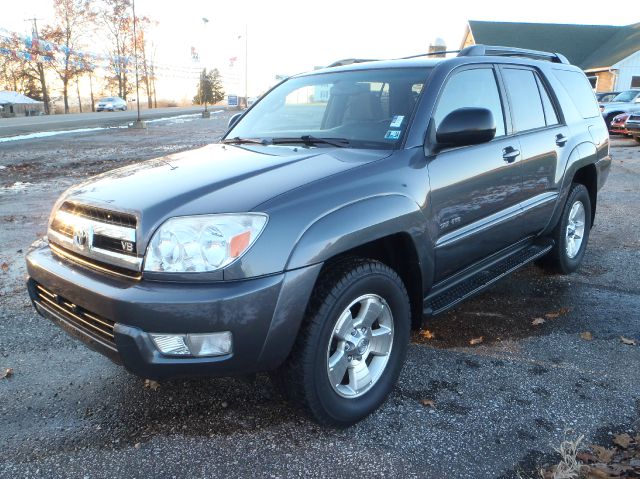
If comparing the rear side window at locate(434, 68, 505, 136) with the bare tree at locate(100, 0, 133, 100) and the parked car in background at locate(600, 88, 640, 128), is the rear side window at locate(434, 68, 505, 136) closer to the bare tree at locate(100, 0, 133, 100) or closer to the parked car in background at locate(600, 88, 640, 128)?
the parked car in background at locate(600, 88, 640, 128)

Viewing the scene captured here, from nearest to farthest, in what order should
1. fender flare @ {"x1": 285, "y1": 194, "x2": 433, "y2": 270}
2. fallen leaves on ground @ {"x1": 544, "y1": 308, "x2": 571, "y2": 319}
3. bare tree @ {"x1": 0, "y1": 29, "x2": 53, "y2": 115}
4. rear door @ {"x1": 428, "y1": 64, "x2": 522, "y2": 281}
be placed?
fender flare @ {"x1": 285, "y1": 194, "x2": 433, "y2": 270} < rear door @ {"x1": 428, "y1": 64, "x2": 522, "y2": 281} < fallen leaves on ground @ {"x1": 544, "y1": 308, "x2": 571, "y2": 319} < bare tree @ {"x1": 0, "y1": 29, "x2": 53, "y2": 115}

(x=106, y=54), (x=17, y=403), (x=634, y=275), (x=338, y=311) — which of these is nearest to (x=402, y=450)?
(x=338, y=311)

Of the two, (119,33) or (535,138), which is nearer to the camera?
(535,138)

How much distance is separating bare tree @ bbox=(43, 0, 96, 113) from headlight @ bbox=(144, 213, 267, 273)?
186 feet

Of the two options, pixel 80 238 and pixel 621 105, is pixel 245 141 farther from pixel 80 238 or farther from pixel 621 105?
pixel 621 105

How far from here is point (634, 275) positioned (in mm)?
5047

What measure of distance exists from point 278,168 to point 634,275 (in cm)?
386

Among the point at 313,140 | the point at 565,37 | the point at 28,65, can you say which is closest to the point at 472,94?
the point at 313,140

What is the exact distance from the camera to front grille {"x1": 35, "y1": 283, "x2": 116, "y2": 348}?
8.10ft

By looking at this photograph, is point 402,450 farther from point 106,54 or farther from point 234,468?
point 106,54

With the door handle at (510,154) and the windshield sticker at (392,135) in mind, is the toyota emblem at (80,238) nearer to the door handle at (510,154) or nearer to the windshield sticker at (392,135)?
the windshield sticker at (392,135)

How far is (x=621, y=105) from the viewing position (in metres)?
20.5

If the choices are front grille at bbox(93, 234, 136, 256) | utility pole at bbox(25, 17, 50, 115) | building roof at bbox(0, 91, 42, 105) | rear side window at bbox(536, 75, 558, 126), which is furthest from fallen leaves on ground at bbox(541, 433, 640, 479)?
utility pole at bbox(25, 17, 50, 115)

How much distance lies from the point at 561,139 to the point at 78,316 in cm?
376
